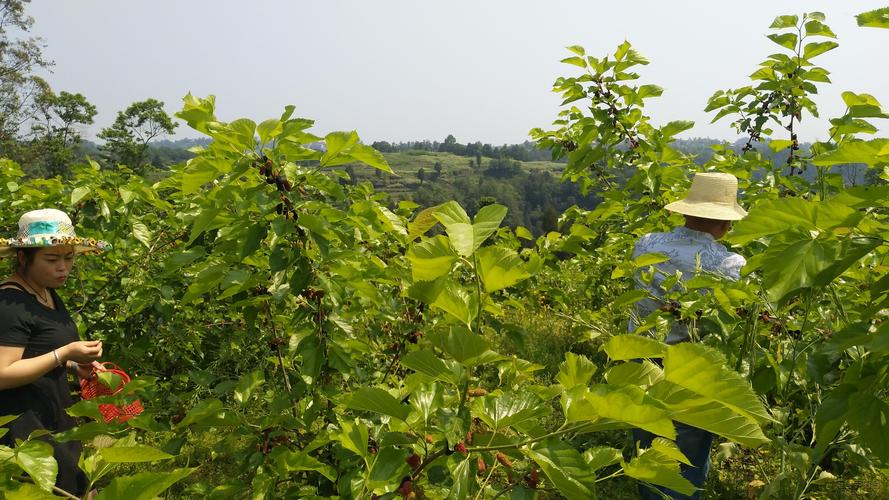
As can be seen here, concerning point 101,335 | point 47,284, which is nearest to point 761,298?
point 47,284

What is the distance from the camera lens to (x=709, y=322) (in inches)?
73.5

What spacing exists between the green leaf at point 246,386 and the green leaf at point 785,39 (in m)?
3.31

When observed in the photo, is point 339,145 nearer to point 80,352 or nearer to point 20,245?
point 80,352

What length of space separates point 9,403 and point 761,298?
119 inches

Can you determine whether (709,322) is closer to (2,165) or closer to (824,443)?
(824,443)

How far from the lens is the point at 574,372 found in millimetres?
963

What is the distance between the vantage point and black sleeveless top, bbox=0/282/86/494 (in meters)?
2.25

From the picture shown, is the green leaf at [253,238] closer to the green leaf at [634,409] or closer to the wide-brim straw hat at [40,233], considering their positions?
the green leaf at [634,409]

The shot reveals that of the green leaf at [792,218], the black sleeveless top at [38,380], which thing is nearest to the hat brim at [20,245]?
the black sleeveless top at [38,380]

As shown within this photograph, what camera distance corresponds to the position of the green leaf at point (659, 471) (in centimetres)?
84

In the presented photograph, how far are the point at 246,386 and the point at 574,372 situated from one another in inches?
44.8

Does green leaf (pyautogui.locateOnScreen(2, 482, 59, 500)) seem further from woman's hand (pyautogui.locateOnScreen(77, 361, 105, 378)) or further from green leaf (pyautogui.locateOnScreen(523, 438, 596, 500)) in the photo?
woman's hand (pyautogui.locateOnScreen(77, 361, 105, 378))

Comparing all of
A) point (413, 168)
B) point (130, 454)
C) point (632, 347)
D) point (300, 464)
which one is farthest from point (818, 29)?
point (413, 168)

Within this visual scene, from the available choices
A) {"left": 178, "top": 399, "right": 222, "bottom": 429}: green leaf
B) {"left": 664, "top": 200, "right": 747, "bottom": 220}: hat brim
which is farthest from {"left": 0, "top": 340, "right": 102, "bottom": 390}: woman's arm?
{"left": 664, "top": 200, "right": 747, "bottom": 220}: hat brim
